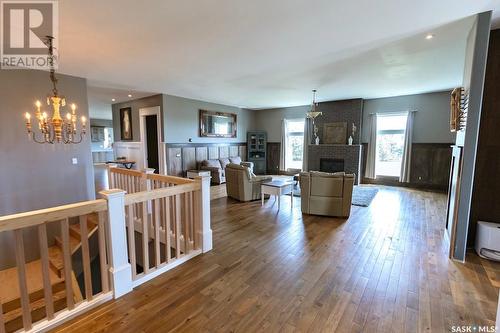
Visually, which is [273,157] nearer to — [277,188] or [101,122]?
[277,188]

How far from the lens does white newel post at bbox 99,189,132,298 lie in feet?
6.80

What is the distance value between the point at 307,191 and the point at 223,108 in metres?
5.29

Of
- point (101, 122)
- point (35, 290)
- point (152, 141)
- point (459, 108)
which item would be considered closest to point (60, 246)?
point (35, 290)

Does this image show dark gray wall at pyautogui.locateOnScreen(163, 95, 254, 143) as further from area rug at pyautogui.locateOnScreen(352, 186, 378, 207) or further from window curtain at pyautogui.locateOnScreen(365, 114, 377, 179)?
window curtain at pyautogui.locateOnScreen(365, 114, 377, 179)

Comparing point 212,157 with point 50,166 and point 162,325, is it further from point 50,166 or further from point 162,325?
point 162,325

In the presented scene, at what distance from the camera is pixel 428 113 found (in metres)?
6.68

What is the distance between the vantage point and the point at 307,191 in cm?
448

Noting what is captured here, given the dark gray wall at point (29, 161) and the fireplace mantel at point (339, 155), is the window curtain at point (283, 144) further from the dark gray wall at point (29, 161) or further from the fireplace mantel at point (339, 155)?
the dark gray wall at point (29, 161)

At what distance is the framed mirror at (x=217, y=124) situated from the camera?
780 cm

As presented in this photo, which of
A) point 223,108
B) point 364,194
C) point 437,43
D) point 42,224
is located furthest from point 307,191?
point 223,108

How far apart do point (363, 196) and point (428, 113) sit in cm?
324

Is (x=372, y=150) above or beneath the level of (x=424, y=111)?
beneath

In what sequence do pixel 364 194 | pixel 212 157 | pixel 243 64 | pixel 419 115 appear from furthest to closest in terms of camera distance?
pixel 212 157 → pixel 419 115 → pixel 364 194 → pixel 243 64

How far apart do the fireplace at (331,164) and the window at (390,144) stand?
1084mm
